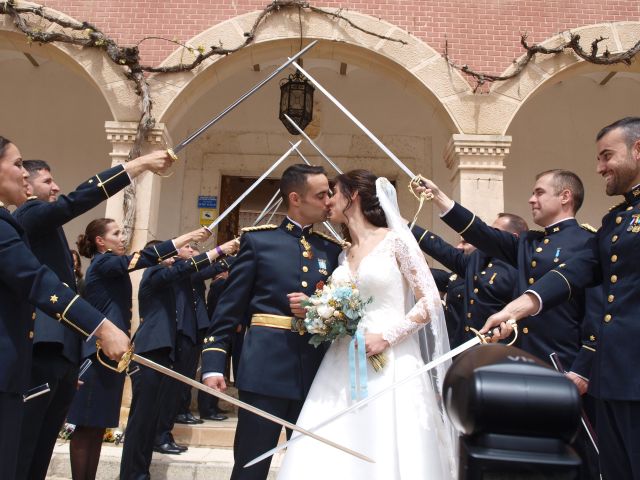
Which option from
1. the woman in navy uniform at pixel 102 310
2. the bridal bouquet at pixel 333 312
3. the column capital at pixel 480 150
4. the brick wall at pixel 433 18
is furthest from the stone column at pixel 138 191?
the bridal bouquet at pixel 333 312

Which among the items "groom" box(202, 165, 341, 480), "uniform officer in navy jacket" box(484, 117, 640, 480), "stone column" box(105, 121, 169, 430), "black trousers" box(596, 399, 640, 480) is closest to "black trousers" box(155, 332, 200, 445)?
"stone column" box(105, 121, 169, 430)

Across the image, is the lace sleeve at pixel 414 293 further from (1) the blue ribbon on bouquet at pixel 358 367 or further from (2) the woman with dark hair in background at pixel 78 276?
(2) the woman with dark hair in background at pixel 78 276

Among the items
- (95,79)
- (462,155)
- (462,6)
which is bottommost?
(462,155)

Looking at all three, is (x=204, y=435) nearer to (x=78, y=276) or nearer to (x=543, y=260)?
(x=78, y=276)

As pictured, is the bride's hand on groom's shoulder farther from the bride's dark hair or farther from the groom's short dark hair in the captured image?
the groom's short dark hair

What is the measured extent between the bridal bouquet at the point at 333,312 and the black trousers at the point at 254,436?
387mm

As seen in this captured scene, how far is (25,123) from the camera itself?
9.09 metres

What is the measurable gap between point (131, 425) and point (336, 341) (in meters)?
2.05

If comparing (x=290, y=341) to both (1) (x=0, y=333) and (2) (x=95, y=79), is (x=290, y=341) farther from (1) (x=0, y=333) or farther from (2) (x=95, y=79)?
(2) (x=95, y=79)

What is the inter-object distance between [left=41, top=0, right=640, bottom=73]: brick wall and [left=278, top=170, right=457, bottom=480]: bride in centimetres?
436

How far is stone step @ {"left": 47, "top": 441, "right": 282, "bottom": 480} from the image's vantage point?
490cm

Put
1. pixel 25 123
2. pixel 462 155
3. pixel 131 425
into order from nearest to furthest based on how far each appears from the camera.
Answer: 1. pixel 131 425
2. pixel 462 155
3. pixel 25 123

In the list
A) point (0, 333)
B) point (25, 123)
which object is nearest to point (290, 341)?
point (0, 333)

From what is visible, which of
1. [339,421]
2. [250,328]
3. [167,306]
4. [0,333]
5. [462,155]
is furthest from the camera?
[462,155]
